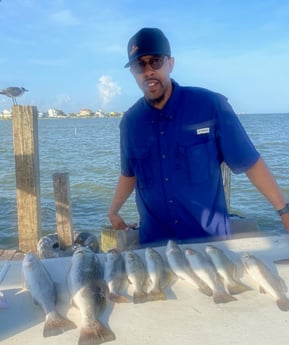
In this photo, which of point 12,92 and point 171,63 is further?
point 12,92

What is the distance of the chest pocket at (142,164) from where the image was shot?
3.49 m

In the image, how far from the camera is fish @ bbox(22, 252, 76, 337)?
2.03m

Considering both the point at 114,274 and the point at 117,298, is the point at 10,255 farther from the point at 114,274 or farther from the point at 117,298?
the point at 117,298

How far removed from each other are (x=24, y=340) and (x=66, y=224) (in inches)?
155

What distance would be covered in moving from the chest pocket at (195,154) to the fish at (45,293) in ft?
4.49

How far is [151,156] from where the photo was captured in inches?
136

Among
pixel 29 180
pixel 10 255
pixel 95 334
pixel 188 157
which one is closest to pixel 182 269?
pixel 95 334

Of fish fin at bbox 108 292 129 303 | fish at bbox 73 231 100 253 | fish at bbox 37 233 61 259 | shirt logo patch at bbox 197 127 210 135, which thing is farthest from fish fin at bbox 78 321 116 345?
fish at bbox 73 231 100 253

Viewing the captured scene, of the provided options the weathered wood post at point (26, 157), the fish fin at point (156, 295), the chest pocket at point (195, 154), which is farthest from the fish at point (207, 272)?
the weathered wood post at point (26, 157)

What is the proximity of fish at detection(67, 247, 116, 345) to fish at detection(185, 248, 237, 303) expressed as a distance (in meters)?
0.62

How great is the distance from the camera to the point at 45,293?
231 centimetres

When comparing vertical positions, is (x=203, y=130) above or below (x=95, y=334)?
above

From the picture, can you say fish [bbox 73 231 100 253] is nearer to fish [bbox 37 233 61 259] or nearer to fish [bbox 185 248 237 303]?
fish [bbox 37 233 61 259]

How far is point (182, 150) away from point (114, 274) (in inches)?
49.1
